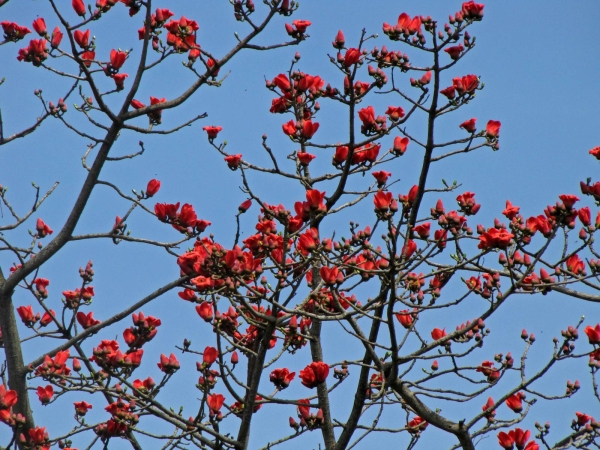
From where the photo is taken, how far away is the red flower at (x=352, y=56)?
16.8 ft

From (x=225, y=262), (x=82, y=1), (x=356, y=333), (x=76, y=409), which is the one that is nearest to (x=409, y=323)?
(x=356, y=333)

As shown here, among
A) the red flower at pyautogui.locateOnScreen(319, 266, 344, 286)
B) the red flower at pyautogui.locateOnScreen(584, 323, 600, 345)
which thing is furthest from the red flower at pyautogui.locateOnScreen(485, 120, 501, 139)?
the red flower at pyautogui.locateOnScreen(319, 266, 344, 286)

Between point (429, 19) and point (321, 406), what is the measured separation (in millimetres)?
2932

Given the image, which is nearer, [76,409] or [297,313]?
[297,313]

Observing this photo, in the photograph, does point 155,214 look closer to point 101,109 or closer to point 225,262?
point 101,109

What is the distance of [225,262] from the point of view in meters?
4.26

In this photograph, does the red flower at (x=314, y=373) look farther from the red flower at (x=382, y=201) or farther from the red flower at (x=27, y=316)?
the red flower at (x=27, y=316)

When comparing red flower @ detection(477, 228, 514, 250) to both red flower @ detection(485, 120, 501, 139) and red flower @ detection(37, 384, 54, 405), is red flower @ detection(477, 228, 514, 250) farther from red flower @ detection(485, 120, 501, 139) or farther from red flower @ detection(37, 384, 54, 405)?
red flower @ detection(37, 384, 54, 405)

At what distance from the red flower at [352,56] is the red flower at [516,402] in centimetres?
264

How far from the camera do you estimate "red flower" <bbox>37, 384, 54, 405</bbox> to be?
5.38m

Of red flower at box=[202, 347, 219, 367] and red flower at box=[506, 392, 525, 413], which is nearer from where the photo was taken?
red flower at box=[202, 347, 219, 367]

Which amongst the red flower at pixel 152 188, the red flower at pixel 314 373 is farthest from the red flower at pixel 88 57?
the red flower at pixel 314 373

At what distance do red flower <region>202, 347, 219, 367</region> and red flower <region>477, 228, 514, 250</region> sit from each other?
1.84 meters

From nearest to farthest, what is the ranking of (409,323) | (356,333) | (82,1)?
(356,333) < (409,323) < (82,1)
